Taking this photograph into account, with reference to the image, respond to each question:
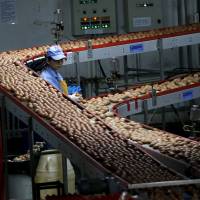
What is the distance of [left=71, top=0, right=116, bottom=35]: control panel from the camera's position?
285 inches

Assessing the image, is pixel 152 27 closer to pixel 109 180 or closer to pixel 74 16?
pixel 74 16

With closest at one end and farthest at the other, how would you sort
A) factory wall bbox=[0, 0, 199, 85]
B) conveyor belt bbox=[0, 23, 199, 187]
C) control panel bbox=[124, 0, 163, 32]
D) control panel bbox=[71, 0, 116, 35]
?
conveyor belt bbox=[0, 23, 199, 187] → factory wall bbox=[0, 0, 199, 85] → control panel bbox=[71, 0, 116, 35] → control panel bbox=[124, 0, 163, 32]

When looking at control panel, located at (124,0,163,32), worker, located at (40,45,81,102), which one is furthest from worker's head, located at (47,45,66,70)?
control panel, located at (124,0,163,32)

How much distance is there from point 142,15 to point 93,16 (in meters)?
0.72

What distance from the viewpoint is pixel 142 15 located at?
7.53 m

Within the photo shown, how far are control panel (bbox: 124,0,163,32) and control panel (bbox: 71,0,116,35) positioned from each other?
0.70 ft

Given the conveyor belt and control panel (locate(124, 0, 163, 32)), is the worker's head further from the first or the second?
Answer: control panel (locate(124, 0, 163, 32))

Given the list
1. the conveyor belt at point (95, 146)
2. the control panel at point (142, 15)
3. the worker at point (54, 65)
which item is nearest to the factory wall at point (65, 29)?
the control panel at point (142, 15)

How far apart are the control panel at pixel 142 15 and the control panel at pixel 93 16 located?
0.70 feet

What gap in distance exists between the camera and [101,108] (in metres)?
4.05

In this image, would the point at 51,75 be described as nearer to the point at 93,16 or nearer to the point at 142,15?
the point at 93,16

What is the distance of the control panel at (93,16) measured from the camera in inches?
285

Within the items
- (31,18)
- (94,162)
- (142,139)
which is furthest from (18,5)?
(94,162)

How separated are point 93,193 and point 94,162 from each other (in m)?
0.33
